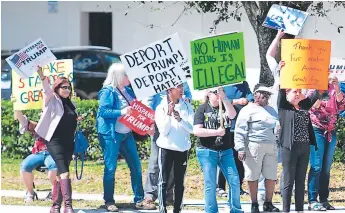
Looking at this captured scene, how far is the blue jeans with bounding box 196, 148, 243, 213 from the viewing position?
34.8 feet

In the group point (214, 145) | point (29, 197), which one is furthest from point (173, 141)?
point (29, 197)

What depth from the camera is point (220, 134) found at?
10.5 m

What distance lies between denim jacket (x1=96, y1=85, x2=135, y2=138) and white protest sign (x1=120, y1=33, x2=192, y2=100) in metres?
0.77

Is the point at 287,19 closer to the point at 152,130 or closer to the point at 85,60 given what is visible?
the point at 152,130

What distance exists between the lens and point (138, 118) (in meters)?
11.4

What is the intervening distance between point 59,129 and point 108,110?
2.58 feet

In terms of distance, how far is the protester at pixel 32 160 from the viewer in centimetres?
1129

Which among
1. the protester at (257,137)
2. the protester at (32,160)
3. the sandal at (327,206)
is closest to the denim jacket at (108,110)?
the protester at (32,160)

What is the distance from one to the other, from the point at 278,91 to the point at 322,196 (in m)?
1.69

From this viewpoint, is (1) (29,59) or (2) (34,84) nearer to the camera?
(1) (29,59)

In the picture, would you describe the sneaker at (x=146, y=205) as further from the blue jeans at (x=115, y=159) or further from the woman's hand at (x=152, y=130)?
the woman's hand at (x=152, y=130)

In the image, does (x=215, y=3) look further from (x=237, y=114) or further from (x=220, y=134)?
(x=220, y=134)

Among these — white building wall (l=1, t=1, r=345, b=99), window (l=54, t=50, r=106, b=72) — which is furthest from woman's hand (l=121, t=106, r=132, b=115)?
window (l=54, t=50, r=106, b=72)

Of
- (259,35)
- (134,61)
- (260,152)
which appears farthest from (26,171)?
(259,35)
